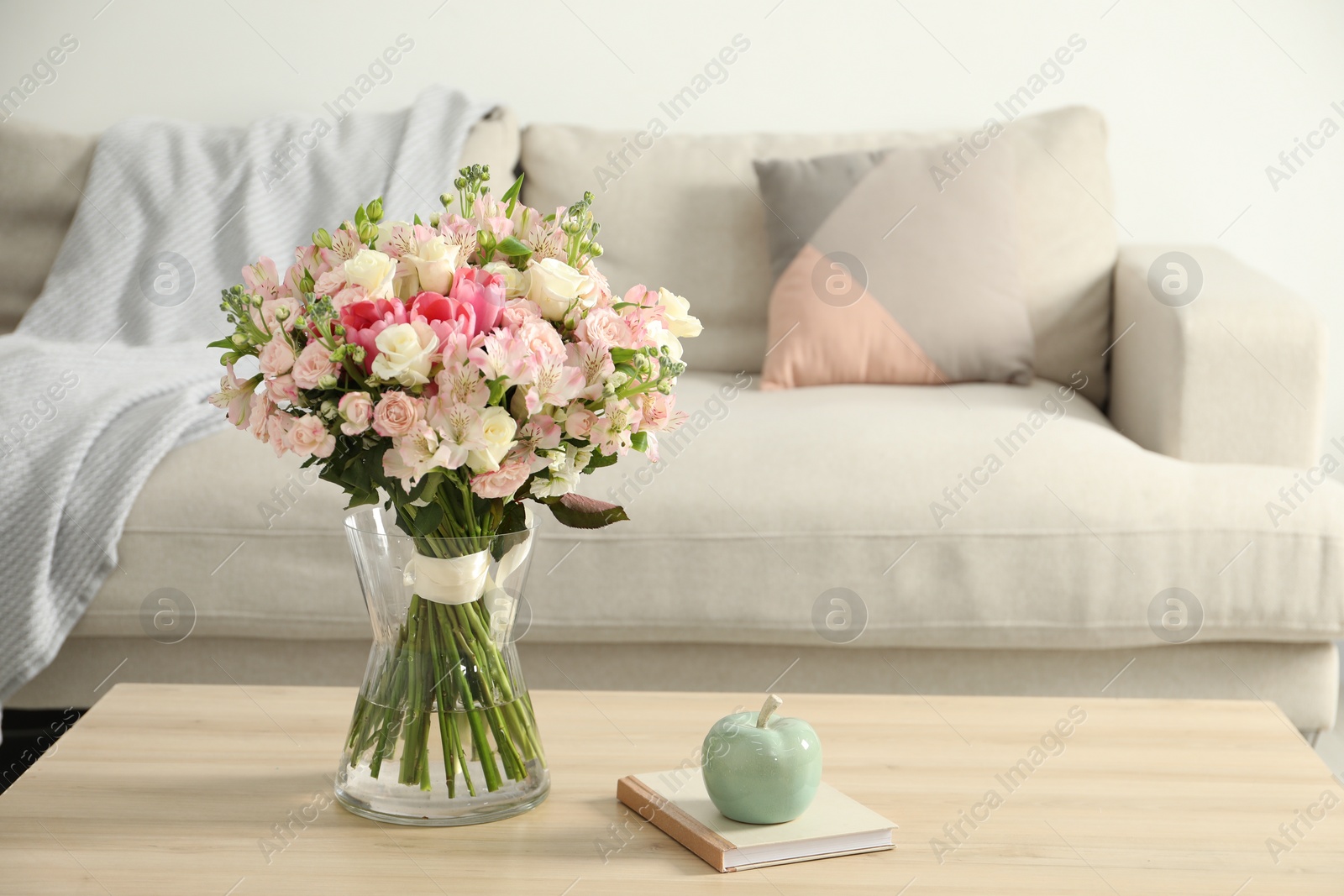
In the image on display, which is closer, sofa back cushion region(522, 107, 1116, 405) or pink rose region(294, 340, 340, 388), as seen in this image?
pink rose region(294, 340, 340, 388)

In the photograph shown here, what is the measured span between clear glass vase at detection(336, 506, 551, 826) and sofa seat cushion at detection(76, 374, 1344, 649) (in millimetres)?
673

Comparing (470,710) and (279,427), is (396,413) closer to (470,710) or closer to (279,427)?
(279,427)

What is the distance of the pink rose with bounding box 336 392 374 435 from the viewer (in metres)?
0.74

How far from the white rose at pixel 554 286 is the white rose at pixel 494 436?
86 mm

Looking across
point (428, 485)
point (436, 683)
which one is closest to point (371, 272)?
point (428, 485)

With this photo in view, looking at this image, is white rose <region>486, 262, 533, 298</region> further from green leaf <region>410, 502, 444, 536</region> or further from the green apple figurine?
the green apple figurine

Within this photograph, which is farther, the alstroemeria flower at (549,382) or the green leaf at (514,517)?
the green leaf at (514,517)

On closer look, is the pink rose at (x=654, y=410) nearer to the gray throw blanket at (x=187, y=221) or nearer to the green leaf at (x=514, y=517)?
the green leaf at (x=514, y=517)

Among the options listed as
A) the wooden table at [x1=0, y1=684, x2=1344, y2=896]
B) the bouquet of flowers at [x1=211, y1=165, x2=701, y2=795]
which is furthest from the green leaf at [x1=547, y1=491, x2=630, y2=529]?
the wooden table at [x1=0, y1=684, x2=1344, y2=896]

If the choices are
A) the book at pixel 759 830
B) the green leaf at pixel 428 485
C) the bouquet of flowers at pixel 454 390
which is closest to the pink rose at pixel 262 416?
the bouquet of flowers at pixel 454 390

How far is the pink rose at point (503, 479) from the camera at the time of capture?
30.6 inches

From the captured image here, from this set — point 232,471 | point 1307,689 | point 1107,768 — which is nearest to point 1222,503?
point 1307,689

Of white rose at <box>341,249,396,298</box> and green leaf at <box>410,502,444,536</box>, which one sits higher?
white rose at <box>341,249,396,298</box>

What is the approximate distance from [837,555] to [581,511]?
0.72 metres
